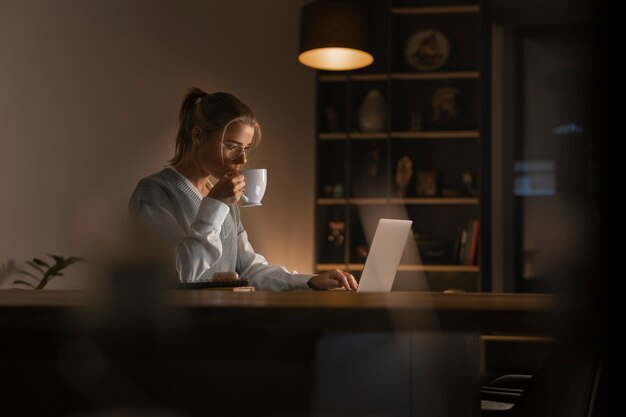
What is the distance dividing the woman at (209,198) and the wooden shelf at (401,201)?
2593 millimetres

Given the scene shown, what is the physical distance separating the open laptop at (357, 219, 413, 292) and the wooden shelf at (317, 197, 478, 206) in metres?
3.25

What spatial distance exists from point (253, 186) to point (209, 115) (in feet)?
0.74

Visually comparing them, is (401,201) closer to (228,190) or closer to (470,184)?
(470,184)

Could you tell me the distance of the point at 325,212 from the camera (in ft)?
16.1

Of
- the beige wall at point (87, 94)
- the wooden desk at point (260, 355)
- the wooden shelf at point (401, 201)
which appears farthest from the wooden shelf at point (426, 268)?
the wooden desk at point (260, 355)

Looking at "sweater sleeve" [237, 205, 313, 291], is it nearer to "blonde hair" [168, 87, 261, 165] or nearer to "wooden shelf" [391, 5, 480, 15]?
"blonde hair" [168, 87, 261, 165]

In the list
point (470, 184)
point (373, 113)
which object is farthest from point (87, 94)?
point (470, 184)

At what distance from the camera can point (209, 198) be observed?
1.81 metres

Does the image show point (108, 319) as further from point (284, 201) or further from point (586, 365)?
point (284, 201)

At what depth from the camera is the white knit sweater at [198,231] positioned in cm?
175

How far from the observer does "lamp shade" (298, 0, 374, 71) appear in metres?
3.60

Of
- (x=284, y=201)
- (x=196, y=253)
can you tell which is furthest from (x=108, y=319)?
(x=284, y=201)

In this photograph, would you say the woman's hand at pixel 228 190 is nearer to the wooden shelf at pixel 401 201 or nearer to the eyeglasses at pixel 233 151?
the eyeglasses at pixel 233 151

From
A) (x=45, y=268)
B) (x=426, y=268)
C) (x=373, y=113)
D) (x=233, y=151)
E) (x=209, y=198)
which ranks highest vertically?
(x=373, y=113)
